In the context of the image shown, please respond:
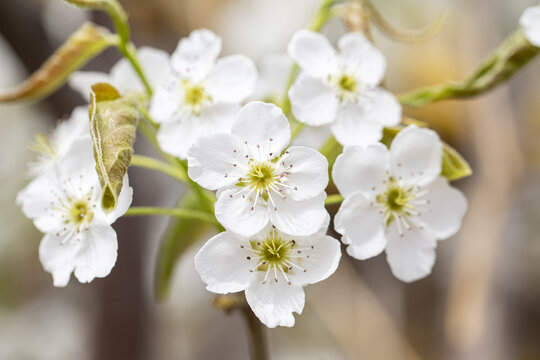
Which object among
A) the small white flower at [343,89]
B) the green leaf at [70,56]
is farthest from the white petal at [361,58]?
the green leaf at [70,56]

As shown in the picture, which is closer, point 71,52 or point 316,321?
point 71,52

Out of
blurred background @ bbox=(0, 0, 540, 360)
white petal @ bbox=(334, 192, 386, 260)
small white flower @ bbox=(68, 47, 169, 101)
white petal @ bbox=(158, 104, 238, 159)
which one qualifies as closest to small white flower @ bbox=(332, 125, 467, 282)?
white petal @ bbox=(334, 192, 386, 260)

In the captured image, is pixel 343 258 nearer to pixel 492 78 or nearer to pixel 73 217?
pixel 492 78

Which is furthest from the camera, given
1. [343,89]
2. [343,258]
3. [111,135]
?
[343,258]

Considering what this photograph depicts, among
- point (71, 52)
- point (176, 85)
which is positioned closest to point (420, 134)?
point (176, 85)

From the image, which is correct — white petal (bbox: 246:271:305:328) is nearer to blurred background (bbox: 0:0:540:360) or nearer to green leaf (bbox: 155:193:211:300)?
green leaf (bbox: 155:193:211:300)

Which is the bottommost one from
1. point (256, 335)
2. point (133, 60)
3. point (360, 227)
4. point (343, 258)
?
point (343, 258)

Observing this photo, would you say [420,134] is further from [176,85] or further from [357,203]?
[176,85]

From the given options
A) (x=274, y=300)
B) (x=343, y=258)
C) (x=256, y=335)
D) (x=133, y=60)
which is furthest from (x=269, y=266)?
(x=343, y=258)
